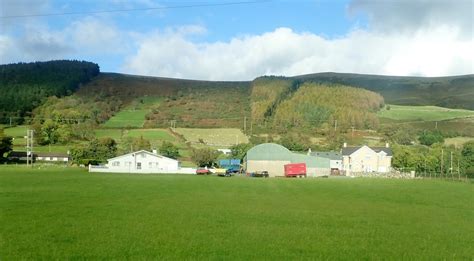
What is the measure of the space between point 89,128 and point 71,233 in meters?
106

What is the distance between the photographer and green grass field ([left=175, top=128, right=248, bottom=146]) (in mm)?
129000

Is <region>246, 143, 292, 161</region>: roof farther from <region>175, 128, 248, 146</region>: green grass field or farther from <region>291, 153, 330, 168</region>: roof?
<region>175, 128, 248, 146</region>: green grass field

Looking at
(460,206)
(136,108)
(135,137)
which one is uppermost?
(136,108)

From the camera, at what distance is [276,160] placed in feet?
317

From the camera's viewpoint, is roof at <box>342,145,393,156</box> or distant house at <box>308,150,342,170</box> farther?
distant house at <box>308,150,342,170</box>

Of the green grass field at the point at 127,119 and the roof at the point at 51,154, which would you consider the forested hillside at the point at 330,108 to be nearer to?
the green grass field at the point at 127,119

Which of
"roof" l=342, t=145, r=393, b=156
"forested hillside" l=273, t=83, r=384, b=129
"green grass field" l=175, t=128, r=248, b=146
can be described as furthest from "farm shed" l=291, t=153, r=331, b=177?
"forested hillside" l=273, t=83, r=384, b=129

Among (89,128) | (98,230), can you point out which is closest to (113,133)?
(89,128)

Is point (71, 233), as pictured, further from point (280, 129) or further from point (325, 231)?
point (280, 129)

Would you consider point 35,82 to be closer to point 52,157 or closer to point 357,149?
point 52,157

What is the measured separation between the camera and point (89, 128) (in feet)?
396

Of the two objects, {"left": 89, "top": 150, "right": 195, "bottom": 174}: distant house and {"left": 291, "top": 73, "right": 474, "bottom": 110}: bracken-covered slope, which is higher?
{"left": 291, "top": 73, "right": 474, "bottom": 110}: bracken-covered slope

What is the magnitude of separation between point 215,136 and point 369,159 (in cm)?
3873

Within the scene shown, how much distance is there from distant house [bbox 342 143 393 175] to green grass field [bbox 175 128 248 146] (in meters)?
27.6
